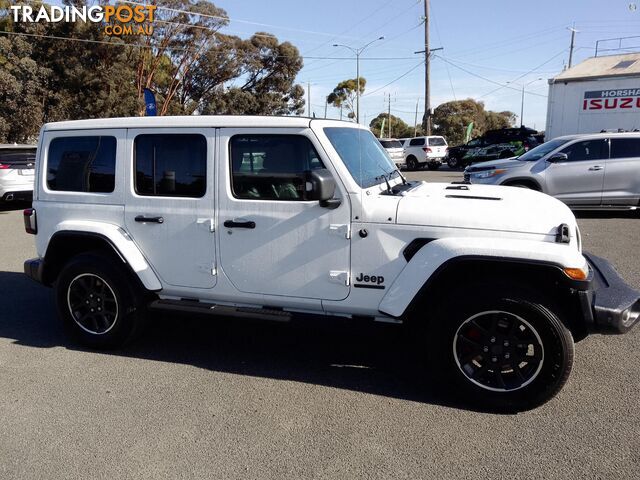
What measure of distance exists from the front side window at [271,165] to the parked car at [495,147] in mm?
23237

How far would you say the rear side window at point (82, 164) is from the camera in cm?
440

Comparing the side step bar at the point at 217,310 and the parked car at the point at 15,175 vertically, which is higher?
the parked car at the point at 15,175

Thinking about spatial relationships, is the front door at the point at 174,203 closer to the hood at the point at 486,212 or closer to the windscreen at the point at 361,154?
the windscreen at the point at 361,154

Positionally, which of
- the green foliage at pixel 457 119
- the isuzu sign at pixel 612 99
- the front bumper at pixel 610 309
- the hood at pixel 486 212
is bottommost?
the front bumper at pixel 610 309

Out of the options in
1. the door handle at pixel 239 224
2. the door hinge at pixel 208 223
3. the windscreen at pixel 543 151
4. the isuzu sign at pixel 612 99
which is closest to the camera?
the door handle at pixel 239 224

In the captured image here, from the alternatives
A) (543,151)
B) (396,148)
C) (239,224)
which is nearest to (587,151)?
(543,151)

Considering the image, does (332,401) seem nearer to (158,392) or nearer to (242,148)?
(158,392)

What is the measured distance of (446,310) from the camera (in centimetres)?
347

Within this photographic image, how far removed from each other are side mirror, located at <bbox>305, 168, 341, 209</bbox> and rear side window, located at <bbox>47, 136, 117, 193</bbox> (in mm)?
1816

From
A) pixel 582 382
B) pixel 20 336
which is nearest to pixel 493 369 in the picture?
pixel 582 382

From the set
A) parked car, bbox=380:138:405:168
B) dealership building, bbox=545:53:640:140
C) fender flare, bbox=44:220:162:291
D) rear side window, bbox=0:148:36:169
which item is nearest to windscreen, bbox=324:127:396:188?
fender flare, bbox=44:220:162:291

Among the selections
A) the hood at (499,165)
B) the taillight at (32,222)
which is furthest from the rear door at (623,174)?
the taillight at (32,222)

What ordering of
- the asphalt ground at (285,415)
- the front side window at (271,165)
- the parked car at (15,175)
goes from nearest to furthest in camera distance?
1. the asphalt ground at (285,415)
2. the front side window at (271,165)
3. the parked car at (15,175)

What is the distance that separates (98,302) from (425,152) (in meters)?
25.6
